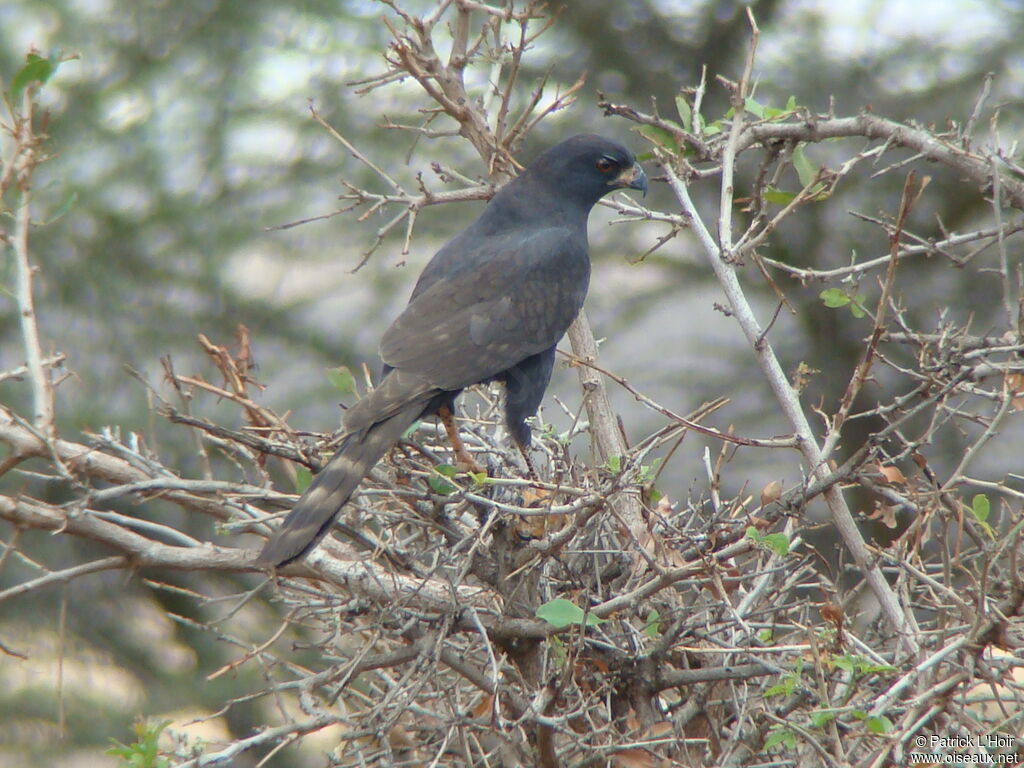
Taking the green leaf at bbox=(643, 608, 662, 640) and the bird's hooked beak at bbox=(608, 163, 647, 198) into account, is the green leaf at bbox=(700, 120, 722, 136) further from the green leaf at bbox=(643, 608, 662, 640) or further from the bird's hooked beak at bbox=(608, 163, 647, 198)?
the bird's hooked beak at bbox=(608, 163, 647, 198)

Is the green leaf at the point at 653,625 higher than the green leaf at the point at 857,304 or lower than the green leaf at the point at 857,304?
lower

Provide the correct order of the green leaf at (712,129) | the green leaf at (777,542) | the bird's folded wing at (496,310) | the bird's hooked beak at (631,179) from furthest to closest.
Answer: the bird's hooked beak at (631,179) < the bird's folded wing at (496,310) < the green leaf at (712,129) < the green leaf at (777,542)

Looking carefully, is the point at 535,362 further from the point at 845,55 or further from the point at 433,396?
the point at 845,55

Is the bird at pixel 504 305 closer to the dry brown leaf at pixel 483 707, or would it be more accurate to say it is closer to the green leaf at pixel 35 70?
the dry brown leaf at pixel 483 707

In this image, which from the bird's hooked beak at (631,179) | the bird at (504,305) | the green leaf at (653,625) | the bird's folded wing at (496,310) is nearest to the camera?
the green leaf at (653,625)

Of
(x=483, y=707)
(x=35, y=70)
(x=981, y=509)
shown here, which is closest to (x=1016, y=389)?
(x=981, y=509)

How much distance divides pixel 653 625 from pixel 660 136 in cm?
128

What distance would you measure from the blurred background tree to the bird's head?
3.46 meters

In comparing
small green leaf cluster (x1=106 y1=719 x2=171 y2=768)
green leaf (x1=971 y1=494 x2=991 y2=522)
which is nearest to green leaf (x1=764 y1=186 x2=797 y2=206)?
green leaf (x1=971 y1=494 x2=991 y2=522)

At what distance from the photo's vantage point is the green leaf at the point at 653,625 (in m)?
2.62

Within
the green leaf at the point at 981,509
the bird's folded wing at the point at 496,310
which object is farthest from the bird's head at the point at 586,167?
the green leaf at the point at 981,509

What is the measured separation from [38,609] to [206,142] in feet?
11.7

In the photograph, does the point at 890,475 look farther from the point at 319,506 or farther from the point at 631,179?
the point at 631,179

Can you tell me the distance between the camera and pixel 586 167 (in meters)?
4.71
